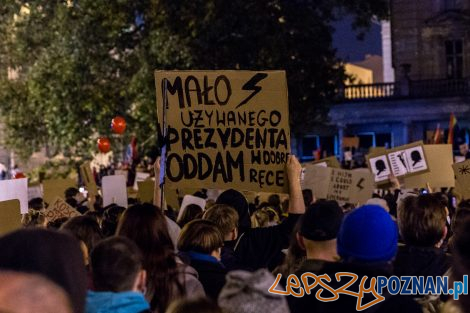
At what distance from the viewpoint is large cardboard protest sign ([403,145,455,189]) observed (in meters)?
13.5

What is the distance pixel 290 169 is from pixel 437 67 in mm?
38434

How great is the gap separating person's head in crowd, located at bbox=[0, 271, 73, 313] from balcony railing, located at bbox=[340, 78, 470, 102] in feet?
136

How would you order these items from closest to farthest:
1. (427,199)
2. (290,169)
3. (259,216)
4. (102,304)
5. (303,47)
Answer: (102,304), (427,199), (290,169), (259,216), (303,47)

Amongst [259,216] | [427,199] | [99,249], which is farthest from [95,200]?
[99,249]

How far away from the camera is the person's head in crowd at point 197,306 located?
3.23m

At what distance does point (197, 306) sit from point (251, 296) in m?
0.21

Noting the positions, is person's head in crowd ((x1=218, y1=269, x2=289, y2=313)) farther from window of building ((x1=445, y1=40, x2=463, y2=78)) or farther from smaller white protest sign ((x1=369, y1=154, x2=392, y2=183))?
window of building ((x1=445, y1=40, x2=463, y2=78))

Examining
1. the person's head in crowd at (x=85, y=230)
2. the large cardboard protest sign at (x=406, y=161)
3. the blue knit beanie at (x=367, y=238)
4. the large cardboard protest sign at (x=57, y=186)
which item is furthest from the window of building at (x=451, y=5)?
the blue knit beanie at (x=367, y=238)

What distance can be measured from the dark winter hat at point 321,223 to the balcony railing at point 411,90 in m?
38.9

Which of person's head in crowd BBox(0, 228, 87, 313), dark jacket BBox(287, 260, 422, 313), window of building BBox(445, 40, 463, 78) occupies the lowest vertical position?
dark jacket BBox(287, 260, 422, 313)

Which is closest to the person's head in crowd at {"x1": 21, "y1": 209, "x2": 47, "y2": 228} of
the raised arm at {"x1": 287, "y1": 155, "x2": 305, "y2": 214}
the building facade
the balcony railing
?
the raised arm at {"x1": 287, "y1": 155, "x2": 305, "y2": 214}

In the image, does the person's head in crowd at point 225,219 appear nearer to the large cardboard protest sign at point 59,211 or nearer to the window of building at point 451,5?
the large cardboard protest sign at point 59,211

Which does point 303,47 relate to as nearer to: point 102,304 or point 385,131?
point 385,131

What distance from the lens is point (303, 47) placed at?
2866 cm
